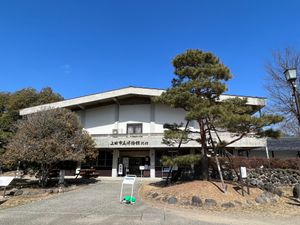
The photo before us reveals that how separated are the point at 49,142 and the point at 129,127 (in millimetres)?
10895

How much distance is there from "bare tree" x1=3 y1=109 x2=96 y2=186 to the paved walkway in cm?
329

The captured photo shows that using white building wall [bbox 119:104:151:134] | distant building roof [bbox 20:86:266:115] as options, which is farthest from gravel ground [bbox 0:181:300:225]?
white building wall [bbox 119:104:151:134]

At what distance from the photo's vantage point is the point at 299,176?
14.7 metres

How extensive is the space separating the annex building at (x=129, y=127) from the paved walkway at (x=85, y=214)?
11056 mm

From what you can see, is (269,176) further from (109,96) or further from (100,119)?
(100,119)

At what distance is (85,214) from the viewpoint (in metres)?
7.91

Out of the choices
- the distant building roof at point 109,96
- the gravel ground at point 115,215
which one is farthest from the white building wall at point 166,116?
the gravel ground at point 115,215

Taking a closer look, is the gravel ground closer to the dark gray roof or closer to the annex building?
the annex building

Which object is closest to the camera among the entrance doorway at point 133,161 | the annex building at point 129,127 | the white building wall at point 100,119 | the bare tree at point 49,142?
the bare tree at point 49,142

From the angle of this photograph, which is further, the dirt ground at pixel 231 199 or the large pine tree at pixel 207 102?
the large pine tree at pixel 207 102

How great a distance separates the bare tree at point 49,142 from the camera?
13.0 meters

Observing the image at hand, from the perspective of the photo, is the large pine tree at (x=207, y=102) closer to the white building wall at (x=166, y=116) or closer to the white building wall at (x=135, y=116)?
the white building wall at (x=166, y=116)

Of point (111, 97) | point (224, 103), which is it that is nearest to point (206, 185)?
point (224, 103)

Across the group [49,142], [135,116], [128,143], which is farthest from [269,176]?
[49,142]
